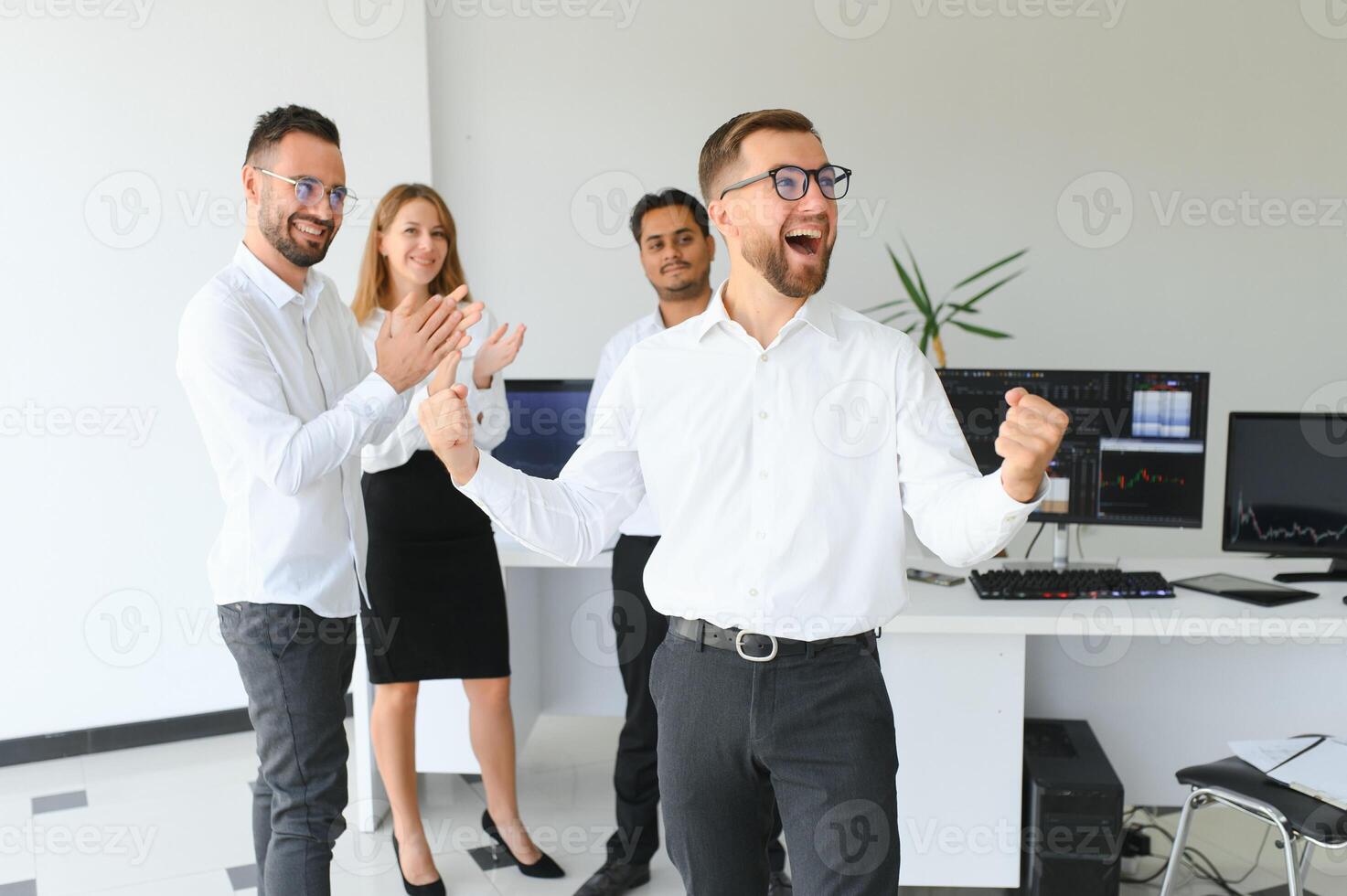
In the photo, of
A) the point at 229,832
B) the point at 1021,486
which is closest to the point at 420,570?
the point at 229,832

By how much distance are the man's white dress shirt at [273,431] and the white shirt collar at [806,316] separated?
73 centimetres

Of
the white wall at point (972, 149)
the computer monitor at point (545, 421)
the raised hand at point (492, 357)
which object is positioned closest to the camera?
the raised hand at point (492, 357)

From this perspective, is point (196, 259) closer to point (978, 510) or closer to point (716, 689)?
point (716, 689)

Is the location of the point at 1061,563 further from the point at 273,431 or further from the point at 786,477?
the point at 273,431

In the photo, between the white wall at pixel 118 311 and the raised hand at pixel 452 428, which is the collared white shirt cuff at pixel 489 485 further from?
the white wall at pixel 118 311

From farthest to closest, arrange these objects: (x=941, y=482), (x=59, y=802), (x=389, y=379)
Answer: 1. (x=59, y=802)
2. (x=389, y=379)
3. (x=941, y=482)

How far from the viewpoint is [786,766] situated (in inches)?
66.7

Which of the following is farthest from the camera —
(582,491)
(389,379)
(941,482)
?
(389,379)

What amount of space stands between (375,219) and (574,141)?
2.05m

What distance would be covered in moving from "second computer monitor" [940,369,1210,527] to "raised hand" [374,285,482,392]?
4.69 feet

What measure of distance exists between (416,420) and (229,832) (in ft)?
5.40

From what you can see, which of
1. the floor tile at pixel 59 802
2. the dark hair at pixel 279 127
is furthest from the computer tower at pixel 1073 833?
the floor tile at pixel 59 802

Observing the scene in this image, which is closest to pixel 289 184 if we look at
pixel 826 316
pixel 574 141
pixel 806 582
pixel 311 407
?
pixel 311 407

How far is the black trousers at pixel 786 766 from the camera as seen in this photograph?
1.66 metres
